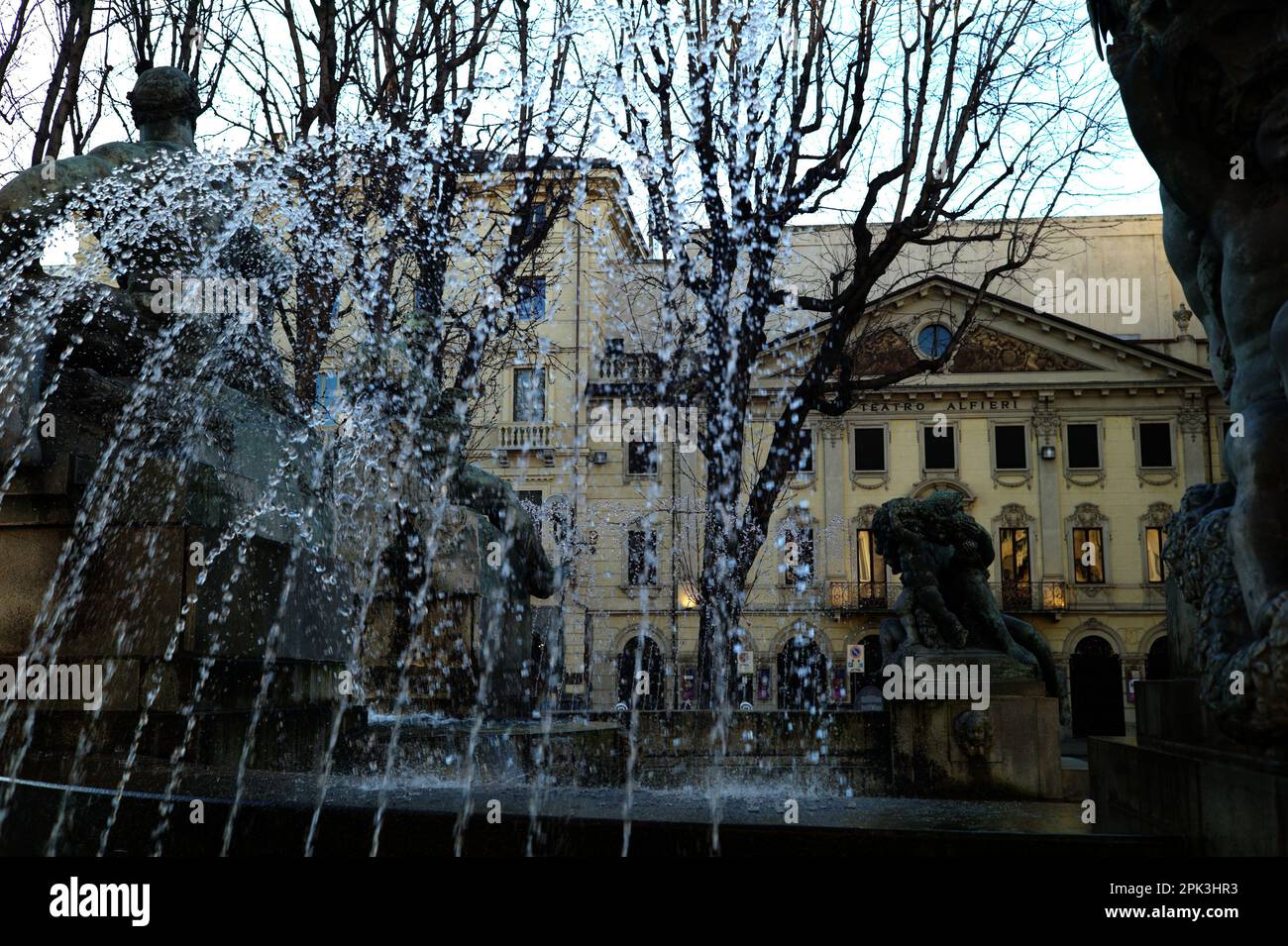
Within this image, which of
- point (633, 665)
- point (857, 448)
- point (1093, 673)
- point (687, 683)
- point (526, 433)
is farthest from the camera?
point (857, 448)

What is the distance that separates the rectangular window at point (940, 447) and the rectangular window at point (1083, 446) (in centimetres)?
406

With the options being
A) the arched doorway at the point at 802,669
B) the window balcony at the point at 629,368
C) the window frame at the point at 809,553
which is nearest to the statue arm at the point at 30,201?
the window balcony at the point at 629,368

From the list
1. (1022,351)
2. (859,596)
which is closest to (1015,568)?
(859,596)

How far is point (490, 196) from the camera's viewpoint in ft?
44.7

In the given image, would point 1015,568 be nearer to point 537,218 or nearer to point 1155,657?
point 1155,657

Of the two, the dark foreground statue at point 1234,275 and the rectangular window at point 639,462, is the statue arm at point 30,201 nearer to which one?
the dark foreground statue at point 1234,275

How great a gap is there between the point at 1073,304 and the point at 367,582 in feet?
132

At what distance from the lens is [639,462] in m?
37.6

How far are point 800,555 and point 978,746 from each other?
32.3 metres

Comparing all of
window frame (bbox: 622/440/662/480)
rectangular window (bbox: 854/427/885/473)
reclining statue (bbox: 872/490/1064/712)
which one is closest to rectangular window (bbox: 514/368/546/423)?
window frame (bbox: 622/440/662/480)

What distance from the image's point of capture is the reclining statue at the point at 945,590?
7.28m

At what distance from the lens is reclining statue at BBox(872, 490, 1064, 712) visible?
728 centimetres

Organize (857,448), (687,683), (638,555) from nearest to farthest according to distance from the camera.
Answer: (687,683) < (638,555) < (857,448)
